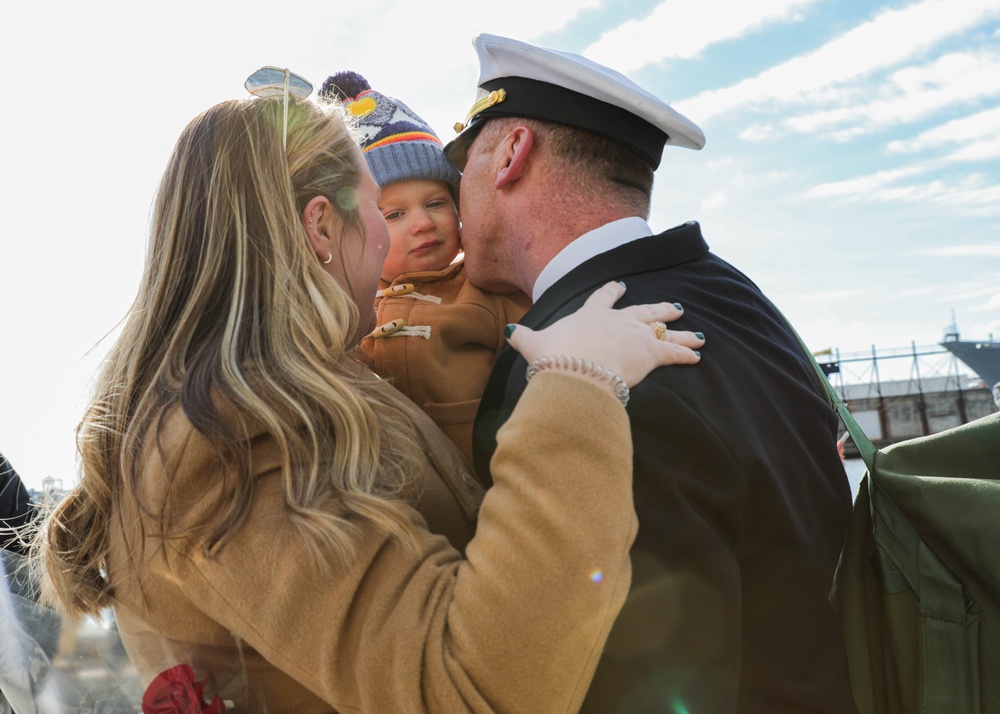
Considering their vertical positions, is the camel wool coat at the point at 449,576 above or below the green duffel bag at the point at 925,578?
above

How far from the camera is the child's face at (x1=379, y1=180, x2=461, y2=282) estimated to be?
3.58 m

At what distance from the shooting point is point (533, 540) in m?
1.62

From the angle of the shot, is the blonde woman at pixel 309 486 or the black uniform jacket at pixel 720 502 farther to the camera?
the black uniform jacket at pixel 720 502

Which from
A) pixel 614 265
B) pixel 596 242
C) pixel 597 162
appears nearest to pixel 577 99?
pixel 597 162

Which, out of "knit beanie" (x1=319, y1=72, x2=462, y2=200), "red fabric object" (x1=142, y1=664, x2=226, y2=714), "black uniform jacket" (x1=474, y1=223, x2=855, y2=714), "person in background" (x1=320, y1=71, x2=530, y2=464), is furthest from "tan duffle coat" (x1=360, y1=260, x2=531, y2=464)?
"red fabric object" (x1=142, y1=664, x2=226, y2=714)

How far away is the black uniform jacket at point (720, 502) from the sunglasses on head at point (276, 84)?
903 mm

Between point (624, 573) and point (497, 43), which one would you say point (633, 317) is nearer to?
point (624, 573)

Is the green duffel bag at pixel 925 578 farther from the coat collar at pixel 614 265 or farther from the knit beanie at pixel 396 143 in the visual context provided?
the knit beanie at pixel 396 143

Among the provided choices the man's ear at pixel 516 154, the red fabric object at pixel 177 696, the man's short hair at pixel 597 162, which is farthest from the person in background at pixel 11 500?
the man's short hair at pixel 597 162

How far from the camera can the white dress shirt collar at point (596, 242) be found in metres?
2.62

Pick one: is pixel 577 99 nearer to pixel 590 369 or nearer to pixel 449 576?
pixel 590 369

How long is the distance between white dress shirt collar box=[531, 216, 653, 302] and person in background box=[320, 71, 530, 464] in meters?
0.60

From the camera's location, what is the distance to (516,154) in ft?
9.11

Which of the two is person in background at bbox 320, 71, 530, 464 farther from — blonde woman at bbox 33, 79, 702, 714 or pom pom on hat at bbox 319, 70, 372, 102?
blonde woman at bbox 33, 79, 702, 714
